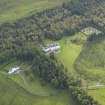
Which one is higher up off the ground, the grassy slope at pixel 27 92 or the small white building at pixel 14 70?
the small white building at pixel 14 70

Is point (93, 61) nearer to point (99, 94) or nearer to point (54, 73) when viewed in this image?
point (54, 73)

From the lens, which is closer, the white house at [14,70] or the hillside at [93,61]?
the hillside at [93,61]

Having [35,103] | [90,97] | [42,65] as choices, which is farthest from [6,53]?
[90,97]

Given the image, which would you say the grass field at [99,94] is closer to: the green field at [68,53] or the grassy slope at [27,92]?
the grassy slope at [27,92]

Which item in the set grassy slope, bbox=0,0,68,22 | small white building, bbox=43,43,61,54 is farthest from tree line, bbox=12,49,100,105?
grassy slope, bbox=0,0,68,22

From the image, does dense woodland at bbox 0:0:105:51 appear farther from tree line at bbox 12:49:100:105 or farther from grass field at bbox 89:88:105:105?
grass field at bbox 89:88:105:105

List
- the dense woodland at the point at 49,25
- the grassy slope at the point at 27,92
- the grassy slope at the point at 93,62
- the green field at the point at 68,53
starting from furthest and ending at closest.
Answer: the dense woodland at the point at 49,25 < the green field at the point at 68,53 < the grassy slope at the point at 93,62 < the grassy slope at the point at 27,92

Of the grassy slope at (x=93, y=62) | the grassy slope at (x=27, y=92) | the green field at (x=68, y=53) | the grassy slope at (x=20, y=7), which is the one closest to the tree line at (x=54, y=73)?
the grassy slope at (x=27, y=92)

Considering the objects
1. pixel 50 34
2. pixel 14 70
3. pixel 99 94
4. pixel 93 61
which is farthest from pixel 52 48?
pixel 99 94
